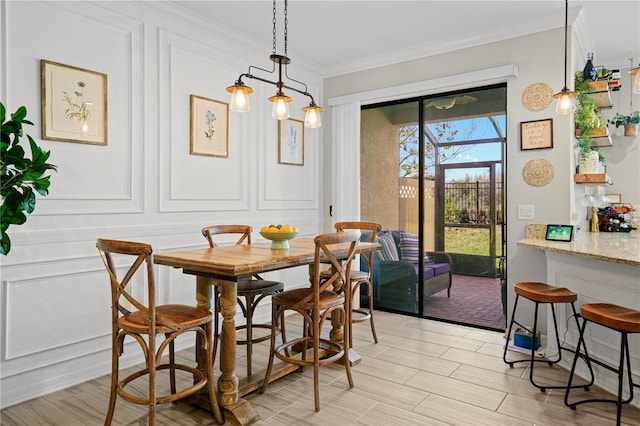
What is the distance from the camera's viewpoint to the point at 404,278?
4.59m

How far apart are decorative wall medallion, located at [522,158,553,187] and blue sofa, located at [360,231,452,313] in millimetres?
1096

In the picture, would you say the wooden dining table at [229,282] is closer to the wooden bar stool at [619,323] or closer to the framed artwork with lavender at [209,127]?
the framed artwork with lavender at [209,127]

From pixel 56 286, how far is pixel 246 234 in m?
1.38

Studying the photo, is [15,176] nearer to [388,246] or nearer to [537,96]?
[388,246]

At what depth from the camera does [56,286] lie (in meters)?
2.77

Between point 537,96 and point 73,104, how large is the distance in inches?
146

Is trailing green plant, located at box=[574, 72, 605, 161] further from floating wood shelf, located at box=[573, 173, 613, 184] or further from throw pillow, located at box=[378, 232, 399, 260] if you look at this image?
throw pillow, located at box=[378, 232, 399, 260]

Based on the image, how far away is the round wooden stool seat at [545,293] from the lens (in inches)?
105

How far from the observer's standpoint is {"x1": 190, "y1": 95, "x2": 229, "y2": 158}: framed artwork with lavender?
366 cm

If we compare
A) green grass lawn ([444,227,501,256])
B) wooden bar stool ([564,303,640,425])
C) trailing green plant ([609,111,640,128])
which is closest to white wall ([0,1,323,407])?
green grass lawn ([444,227,501,256])

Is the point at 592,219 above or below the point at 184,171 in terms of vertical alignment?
below

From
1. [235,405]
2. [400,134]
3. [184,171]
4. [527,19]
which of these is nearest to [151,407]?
[235,405]

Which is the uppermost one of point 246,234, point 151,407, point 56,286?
point 246,234

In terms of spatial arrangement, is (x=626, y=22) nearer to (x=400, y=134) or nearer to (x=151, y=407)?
(x=400, y=134)
